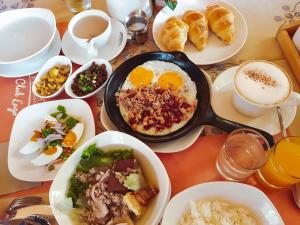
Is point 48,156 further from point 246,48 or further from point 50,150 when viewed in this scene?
point 246,48

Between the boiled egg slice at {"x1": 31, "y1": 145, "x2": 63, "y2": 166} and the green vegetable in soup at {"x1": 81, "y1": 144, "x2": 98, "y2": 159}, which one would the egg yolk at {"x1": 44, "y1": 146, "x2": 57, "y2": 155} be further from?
the green vegetable in soup at {"x1": 81, "y1": 144, "x2": 98, "y2": 159}

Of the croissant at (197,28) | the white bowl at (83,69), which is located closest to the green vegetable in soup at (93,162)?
the white bowl at (83,69)

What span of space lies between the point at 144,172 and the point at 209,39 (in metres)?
0.81

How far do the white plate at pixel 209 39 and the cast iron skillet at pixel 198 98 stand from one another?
0.10 meters

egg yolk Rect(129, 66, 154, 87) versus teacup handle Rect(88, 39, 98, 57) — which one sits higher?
teacup handle Rect(88, 39, 98, 57)

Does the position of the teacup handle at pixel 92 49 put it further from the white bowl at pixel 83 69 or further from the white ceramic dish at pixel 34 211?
the white ceramic dish at pixel 34 211

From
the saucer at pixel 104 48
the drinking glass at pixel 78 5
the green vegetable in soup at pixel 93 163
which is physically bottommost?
the green vegetable in soup at pixel 93 163

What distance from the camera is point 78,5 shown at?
5.65ft

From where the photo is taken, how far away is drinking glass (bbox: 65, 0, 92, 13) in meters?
1.72

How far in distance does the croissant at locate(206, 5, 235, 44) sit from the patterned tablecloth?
110mm

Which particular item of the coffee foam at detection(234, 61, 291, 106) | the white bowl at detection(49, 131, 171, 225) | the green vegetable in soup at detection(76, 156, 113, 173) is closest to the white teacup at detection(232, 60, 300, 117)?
the coffee foam at detection(234, 61, 291, 106)

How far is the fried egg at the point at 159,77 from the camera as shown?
1419 mm

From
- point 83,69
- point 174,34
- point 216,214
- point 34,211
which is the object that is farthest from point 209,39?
point 34,211

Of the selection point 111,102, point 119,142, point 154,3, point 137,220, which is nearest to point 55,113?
point 111,102
